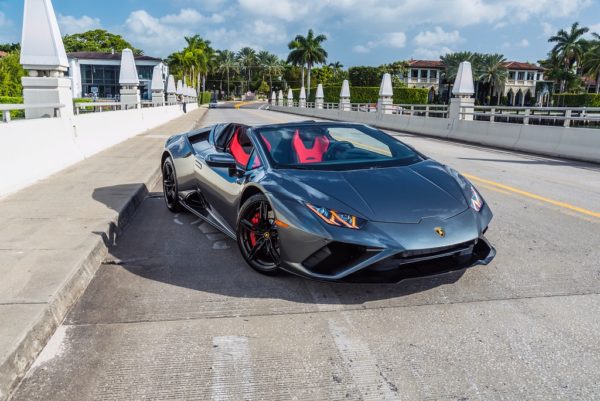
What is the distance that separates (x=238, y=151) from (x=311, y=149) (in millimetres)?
847

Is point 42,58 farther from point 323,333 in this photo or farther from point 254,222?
point 323,333

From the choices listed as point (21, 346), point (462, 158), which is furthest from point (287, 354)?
point (462, 158)

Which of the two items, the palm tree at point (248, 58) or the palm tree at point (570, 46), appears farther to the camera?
the palm tree at point (248, 58)

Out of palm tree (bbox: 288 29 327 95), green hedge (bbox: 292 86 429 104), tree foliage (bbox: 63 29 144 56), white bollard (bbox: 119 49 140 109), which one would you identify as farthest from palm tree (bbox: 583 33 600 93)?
tree foliage (bbox: 63 29 144 56)

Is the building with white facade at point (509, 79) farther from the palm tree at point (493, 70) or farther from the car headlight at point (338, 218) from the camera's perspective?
the car headlight at point (338, 218)

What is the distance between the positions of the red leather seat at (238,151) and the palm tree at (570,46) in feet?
322

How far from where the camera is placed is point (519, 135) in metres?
16.4

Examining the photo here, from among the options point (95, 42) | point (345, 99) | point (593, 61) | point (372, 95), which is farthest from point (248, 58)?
point (345, 99)

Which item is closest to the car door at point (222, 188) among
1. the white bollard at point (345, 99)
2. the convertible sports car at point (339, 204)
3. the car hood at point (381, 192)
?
the convertible sports car at point (339, 204)

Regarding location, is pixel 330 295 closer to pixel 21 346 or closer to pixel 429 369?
pixel 429 369

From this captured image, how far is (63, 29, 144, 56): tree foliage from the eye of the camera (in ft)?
409

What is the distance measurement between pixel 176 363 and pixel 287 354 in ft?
2.14

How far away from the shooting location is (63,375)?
2834 mm

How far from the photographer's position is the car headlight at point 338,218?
3.51 meters
